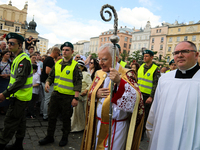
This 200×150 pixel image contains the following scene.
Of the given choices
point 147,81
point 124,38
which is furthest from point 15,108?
point 124,38

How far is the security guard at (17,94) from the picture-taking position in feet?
10.5

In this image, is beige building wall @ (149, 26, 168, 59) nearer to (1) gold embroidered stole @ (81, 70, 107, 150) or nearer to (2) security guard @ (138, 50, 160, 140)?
(2) security guard @ (138, 50, 160, 140)

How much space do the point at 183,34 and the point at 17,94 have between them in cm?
5350

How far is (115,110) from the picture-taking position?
234cm

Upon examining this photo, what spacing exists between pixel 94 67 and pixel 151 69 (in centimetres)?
192

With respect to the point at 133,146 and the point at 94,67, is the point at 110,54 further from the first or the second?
the point at 94,67

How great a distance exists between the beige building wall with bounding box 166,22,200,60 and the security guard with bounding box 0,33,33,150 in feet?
169

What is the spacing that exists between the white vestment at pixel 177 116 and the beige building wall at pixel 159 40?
53.0m

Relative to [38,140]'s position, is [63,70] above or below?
above

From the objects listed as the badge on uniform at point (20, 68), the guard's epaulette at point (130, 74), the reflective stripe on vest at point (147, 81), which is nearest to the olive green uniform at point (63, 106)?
the badge on uniform at point (20, 68)

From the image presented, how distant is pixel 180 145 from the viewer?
6.66 ft

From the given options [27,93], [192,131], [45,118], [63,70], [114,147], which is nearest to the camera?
[192,131]

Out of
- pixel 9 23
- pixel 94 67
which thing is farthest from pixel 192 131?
pixel 9 23

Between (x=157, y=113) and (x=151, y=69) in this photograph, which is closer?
(x=157, y=113)
